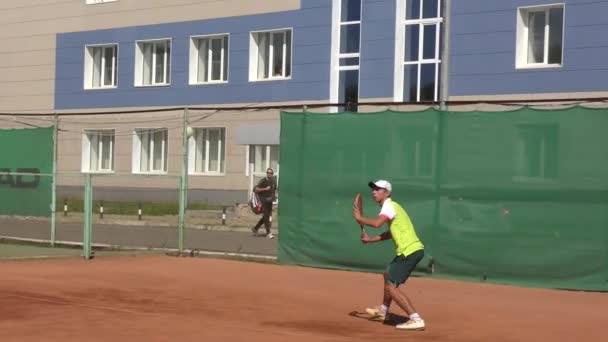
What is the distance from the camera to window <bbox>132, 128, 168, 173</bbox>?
37625 mm

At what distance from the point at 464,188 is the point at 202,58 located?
2338cm

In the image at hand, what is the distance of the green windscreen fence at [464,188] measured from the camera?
1438 cm

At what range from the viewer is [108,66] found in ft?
133

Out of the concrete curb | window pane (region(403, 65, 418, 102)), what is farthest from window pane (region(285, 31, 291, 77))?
the concrete curb

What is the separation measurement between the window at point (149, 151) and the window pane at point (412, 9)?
10.3m

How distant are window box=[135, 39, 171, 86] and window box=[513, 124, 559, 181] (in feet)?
82.8

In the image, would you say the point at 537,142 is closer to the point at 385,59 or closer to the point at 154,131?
the point at 385,59

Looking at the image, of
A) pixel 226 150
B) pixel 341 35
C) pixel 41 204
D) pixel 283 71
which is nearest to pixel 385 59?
pixel 341 35

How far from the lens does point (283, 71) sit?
35562 millimetres

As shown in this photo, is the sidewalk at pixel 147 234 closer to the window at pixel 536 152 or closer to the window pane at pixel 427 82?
the window at pixel 536 152

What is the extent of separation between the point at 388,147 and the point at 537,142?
8.10ft

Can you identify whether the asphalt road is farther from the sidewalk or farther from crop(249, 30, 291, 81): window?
crop(249, 30, 291, 81): window

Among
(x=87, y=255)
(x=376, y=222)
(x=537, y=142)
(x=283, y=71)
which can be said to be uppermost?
(x=283, y=71)

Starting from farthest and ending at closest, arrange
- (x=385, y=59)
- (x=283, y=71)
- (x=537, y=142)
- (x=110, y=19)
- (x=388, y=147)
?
(x=110, y=19)
(x=283, y=71)
(x=385, y=59)
(x=388, y=147)
(x=537, y=142)
